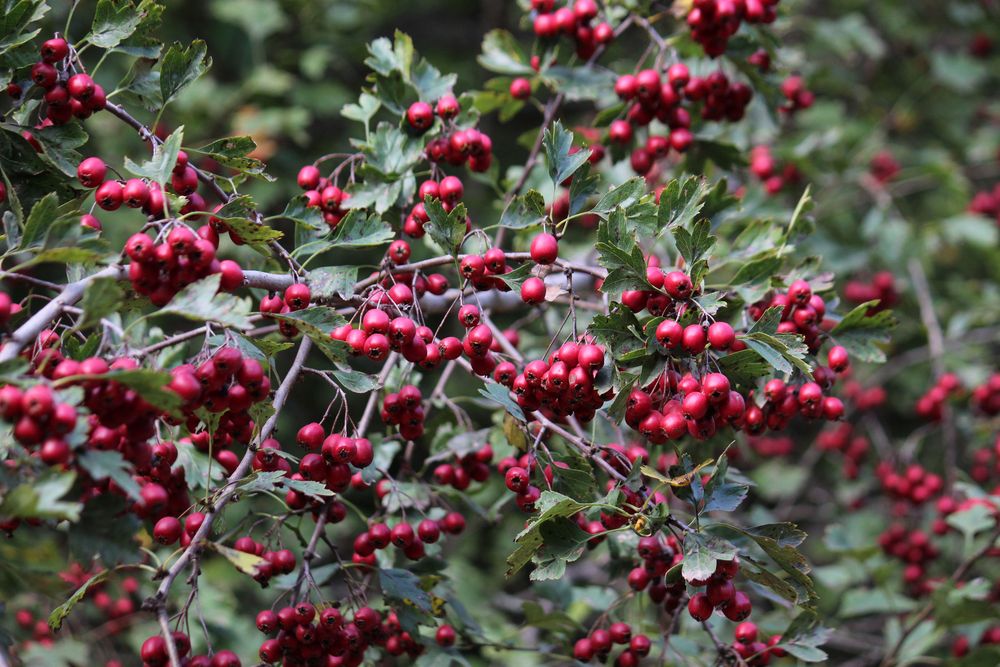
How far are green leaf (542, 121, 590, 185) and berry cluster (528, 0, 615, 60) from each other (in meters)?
0.79

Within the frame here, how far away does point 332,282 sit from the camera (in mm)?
2006

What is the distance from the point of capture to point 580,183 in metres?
2.07

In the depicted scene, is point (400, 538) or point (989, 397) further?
point (989, 397)

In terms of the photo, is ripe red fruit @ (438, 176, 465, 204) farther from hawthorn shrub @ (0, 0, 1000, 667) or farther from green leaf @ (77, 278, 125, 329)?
green leaf @ (77, 278, 125, 329)

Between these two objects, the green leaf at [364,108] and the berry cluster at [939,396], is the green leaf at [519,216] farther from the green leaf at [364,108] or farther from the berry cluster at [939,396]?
the berry cluster at [939,396]

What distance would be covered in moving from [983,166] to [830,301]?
368 centimetres

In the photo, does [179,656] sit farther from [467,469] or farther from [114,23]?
[114,23]

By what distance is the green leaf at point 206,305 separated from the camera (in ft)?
5.12

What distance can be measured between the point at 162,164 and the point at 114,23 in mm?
535

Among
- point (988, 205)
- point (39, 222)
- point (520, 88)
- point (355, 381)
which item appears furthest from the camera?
point (988, 205)

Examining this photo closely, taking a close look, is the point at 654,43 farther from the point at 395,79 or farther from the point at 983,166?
Result: the point at 983,166

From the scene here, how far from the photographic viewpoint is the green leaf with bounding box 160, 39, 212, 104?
6.92 ft

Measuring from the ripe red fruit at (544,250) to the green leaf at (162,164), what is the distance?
0.79 metres

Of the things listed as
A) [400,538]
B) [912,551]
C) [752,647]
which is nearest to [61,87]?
[400,538]
